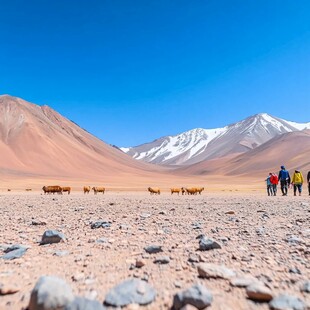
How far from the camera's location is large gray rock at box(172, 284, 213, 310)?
10.9ft

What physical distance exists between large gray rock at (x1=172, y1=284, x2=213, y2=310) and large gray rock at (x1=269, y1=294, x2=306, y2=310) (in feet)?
2.06

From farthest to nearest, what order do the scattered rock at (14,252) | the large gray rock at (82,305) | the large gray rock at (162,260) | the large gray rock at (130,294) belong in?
the scattered rock at (14,252) → the large gray rock at (162,260) → the large gray rock at (130,294) → the large gray rock at (82,305)

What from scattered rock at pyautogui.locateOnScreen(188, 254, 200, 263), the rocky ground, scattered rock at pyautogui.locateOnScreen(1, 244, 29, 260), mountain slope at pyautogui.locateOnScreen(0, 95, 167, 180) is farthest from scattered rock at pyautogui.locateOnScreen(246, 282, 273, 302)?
mountain slope at pyautogui.locateOnScreen(0, 95, 167, 180)

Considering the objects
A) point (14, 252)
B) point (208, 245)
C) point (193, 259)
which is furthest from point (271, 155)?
point (14, 252)

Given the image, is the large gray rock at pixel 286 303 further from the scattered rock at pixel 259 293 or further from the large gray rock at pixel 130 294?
the large gray rock at pixel 130 294

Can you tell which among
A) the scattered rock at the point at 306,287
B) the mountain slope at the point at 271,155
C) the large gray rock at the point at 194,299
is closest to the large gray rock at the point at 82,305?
the large gray rock at the point at 194,299

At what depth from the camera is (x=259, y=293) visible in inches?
140

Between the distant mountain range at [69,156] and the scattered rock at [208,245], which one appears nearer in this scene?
the scattered rock at [208,245]

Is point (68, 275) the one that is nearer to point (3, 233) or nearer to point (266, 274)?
point (266, 274)

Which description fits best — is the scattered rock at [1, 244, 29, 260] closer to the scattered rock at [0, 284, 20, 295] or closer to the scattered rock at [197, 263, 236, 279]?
the scattered rock at [0, 284, 20, 295]

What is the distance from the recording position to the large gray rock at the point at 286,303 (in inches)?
129

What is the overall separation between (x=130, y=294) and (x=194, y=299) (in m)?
0.71

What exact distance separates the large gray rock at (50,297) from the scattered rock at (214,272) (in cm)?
170

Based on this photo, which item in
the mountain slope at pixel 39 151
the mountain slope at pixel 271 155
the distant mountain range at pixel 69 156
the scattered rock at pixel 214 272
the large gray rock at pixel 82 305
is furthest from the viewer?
the mountain slope at pixel 271 155
